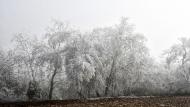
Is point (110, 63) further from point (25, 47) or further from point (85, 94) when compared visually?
point (25, 47)

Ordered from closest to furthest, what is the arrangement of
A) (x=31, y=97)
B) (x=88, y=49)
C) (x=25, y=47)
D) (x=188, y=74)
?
(x=88, y=49) → (x=31, y=97) → (x=25, y=47) → (x=188, y=74)

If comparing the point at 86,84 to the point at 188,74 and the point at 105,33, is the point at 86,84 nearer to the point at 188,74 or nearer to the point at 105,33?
the point at 105,33

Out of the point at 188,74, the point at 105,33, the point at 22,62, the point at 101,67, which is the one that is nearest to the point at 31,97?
the point at 22,62

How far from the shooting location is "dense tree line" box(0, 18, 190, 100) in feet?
148

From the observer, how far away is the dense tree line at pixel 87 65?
45.0 m

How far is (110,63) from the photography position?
168 ft

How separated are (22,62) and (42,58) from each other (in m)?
7.34

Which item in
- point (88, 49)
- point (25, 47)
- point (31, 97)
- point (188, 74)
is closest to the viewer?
point (88, 49)

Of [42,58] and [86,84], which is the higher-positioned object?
[42,58]

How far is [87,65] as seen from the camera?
4228 cm

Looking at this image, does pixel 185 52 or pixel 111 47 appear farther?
pixel 185 52

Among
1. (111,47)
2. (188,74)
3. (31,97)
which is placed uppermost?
(111,47)

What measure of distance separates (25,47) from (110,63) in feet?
46.7

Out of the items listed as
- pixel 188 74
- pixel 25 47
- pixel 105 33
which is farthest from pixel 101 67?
pixel 188 74
